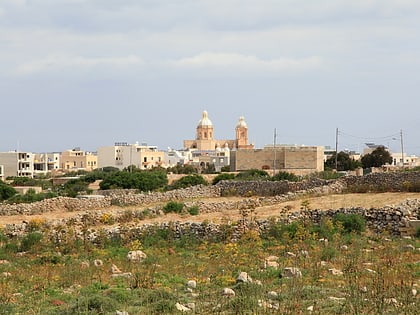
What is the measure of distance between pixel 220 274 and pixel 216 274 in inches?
4.6

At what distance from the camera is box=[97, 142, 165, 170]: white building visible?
104 meters

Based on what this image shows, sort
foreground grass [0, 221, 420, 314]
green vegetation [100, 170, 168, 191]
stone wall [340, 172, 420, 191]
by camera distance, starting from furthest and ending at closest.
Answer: green vegetation [100, 170, 168, 191] → stone wall [340, 172, 420, 191] → foreground grass [0, 221, 420, 314]

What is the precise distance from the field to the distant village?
159ft

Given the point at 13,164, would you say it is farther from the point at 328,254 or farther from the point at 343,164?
the point at 328,254

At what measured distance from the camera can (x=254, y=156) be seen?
73.6m

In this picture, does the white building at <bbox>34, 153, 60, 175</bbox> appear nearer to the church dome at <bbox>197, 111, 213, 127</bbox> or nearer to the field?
the church dome at <bbox>197, 111, 213, 127</bbox>

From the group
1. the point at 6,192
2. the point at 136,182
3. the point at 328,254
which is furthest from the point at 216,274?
the point at 6,192

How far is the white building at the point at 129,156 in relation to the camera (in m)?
104

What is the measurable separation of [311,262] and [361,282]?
2.52 metres

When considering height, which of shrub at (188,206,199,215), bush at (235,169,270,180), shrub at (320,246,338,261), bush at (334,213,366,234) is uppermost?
bush at (235,169,270,180)

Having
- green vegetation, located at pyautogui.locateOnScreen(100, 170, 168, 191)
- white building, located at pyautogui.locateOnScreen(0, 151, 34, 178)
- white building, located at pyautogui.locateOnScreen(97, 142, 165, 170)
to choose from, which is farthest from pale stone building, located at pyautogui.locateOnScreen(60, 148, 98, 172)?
green vegetation, located at pyautogui.locateOnScreen(100, 170, 168, 191)

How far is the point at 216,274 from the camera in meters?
11.1

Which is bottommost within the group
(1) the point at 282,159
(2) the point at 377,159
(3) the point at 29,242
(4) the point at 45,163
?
(3) the point at 29,242

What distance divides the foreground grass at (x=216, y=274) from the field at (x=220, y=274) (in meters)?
0.02
